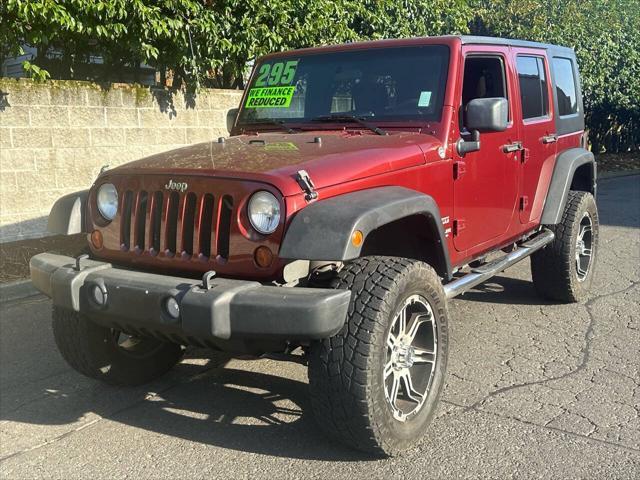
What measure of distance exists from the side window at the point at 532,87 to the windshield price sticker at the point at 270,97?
160cm

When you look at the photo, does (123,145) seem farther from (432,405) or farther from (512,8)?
(512,8)

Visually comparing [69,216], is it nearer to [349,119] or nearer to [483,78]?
[349,119]

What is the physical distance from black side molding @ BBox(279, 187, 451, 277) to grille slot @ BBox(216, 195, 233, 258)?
318 mm

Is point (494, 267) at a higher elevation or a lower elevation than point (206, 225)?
lower

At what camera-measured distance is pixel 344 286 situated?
124 inches

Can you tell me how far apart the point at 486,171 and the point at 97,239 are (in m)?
2.29

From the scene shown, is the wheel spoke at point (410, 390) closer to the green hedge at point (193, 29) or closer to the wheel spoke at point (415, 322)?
the wheel spoke at point (415, 322)

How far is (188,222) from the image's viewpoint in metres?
3.33

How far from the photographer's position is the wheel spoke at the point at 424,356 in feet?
11.6

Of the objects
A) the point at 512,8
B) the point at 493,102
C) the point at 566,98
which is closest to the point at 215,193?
the point at 493,102

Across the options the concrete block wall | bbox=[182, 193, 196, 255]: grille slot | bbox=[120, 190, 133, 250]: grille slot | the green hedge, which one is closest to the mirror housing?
bbox=[182, 193, 196, 255]: grille slot

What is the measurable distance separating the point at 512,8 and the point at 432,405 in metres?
12.4

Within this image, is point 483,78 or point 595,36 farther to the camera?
point 595,36

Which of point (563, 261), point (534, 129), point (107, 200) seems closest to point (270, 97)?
point (107, 200)
